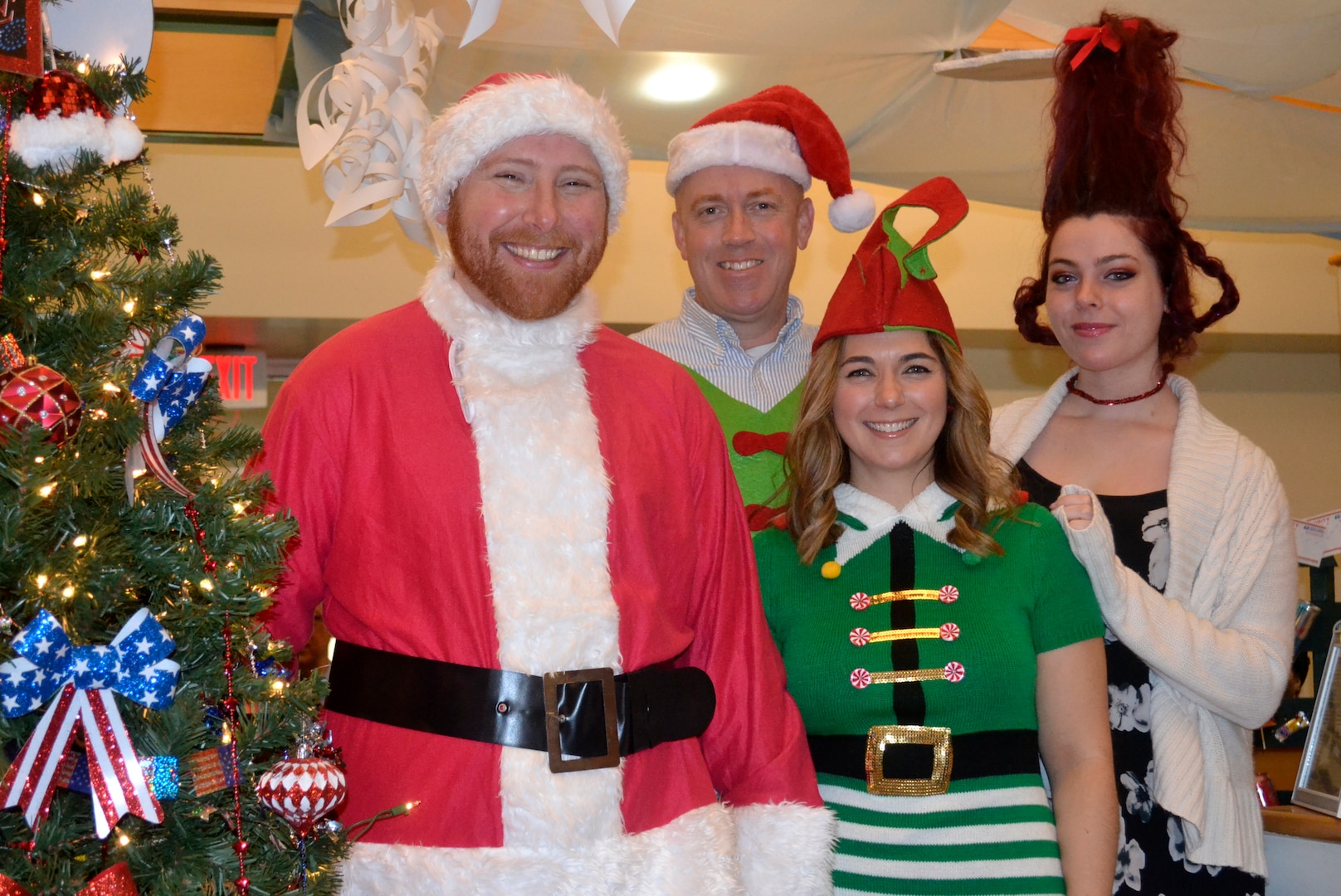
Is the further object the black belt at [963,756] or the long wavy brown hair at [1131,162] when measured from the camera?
Result: the long wavy brown hair at [1131,162]

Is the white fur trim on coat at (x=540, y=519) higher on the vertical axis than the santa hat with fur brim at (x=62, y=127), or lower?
lower

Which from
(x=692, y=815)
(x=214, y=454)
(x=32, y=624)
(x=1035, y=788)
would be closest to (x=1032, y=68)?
(x=1035, y=788)

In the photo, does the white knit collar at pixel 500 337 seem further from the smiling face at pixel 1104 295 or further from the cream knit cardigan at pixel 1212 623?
the smiling face at pixel 1104 295

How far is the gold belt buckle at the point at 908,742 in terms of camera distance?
6.83 feet

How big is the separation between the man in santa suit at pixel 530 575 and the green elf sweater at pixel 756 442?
0.54 meters

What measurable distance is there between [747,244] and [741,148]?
24 cm

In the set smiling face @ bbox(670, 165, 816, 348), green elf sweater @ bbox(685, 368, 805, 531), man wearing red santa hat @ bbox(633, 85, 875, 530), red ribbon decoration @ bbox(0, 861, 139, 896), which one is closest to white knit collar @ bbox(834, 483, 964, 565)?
green elf sweater @ bbox(685, 368, 805, 531)

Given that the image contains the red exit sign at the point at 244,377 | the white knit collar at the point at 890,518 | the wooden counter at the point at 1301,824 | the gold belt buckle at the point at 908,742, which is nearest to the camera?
the gold belt buckle at the point at 908,742

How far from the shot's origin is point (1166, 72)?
9.53 feet

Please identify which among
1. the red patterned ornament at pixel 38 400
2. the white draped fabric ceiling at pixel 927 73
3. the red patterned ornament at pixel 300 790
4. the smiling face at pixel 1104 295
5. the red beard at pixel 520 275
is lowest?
the red patterned ornament at pixel 300 790

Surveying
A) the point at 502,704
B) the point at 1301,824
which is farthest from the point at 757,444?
the point at 1301,824

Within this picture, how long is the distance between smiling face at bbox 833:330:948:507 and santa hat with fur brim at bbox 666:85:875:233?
935 millimetres

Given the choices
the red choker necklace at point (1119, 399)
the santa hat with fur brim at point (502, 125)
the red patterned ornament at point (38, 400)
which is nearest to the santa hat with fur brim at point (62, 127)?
the red patterned ornament at point (38, 400)

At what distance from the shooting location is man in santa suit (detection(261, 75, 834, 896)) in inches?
71.9
